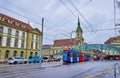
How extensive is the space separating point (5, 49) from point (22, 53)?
9.71 meters

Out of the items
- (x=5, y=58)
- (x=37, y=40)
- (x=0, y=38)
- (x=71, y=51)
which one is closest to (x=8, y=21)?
(x=0, y=38)

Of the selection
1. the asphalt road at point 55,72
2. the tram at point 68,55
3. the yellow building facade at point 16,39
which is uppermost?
the yellow building facade at point 16,39

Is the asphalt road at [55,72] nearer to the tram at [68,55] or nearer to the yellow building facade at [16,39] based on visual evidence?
the tram at [68,55]

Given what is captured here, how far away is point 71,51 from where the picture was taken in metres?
47.8

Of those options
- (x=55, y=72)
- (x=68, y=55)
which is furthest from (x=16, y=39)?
(x=55, y=72)

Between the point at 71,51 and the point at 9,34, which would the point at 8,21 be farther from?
the point at 71,51

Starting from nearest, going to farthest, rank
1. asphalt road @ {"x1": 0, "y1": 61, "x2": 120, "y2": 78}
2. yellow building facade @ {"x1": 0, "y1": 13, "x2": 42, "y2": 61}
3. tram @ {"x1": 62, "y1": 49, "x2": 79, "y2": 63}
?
asphalt road @ {"x1": 0, "y1": 61, "x2": 120, "y2": 78}
tram @ {"x1": 62, "y1": 49, "x2": 79, "y2": 63}
yellow building facade @ {"x1": 0, "y1": 13, "x2": 42, "y2": 61}

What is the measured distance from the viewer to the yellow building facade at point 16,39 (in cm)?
5794

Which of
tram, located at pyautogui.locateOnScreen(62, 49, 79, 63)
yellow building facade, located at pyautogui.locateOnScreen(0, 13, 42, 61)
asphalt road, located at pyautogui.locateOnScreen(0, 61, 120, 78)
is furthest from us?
yellow building facade, located at pyautogui.locateOnScreen(0, 13, 42, 61)

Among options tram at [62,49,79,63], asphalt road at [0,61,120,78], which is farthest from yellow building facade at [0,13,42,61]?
asphalt road at [0,61,120,78]

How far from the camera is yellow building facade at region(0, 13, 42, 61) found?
57.9 m

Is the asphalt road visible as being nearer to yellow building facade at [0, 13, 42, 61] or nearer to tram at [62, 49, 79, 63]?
tram at [62, 49, 79, 63]

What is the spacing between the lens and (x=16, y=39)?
64.4 meters

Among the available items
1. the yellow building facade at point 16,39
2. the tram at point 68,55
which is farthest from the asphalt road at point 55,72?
the yellow building facade at point 16,39
